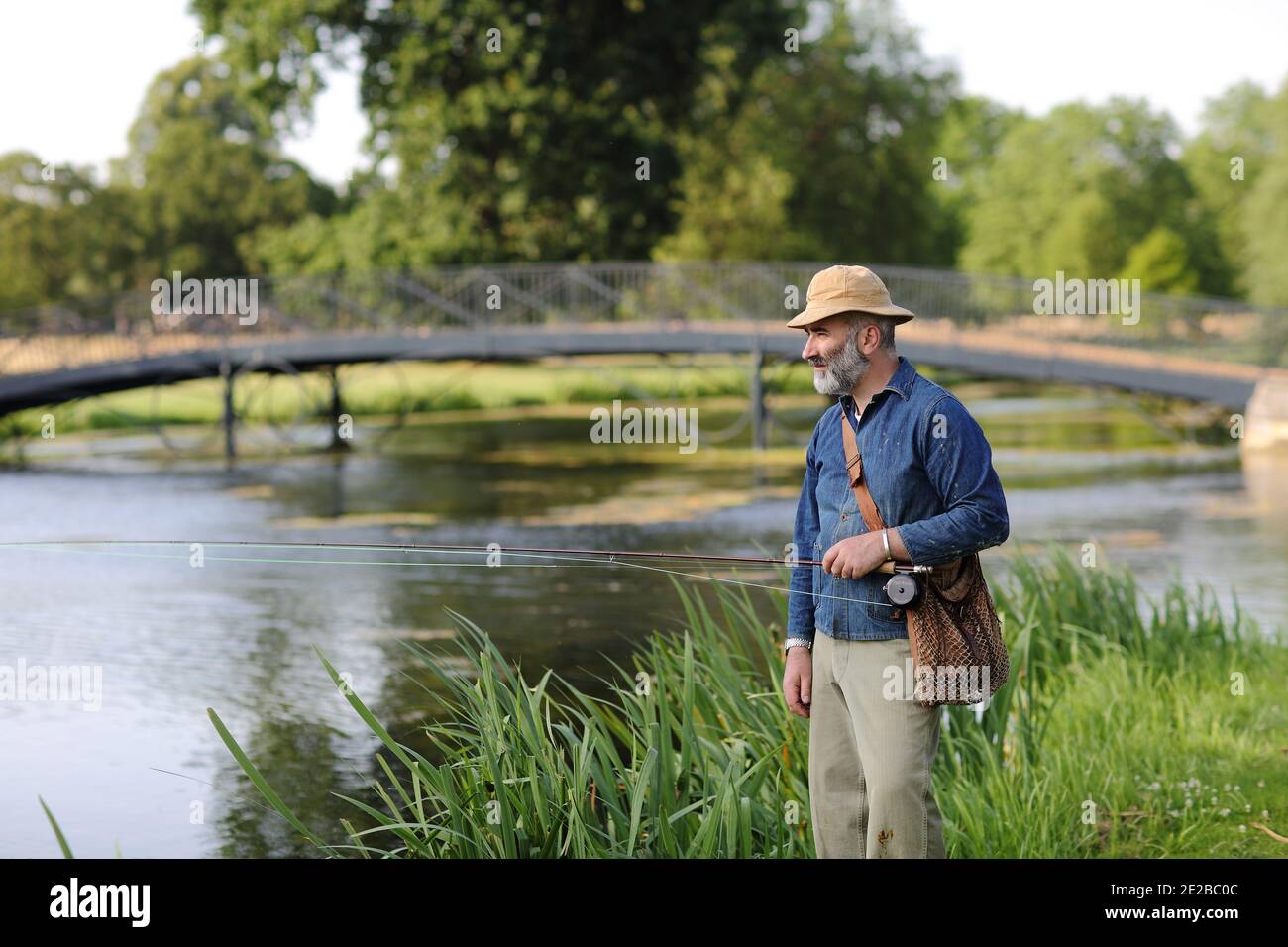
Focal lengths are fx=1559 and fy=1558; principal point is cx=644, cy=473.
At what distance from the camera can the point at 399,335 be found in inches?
980

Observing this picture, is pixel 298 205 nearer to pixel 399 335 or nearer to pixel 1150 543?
pixel 399 335

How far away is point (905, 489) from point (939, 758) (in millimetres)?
2024

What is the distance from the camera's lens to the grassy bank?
3977 mm

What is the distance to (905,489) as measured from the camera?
3.49 metres

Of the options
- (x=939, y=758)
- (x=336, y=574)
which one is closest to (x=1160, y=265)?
(x=336, y=574)

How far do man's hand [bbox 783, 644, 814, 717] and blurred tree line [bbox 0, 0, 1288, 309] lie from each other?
1094cm

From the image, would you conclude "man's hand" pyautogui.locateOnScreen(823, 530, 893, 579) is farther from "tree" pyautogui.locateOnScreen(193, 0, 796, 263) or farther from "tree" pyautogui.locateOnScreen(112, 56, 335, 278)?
"tree" pyautogui.locateOnScreen(112, 56, 335, 278)

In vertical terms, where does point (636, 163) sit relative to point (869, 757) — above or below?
above

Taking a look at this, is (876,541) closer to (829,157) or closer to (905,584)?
(905,584)

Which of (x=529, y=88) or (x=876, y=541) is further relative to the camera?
(x=529, y=88)

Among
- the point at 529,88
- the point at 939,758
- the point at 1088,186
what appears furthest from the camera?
the point at 1088,186

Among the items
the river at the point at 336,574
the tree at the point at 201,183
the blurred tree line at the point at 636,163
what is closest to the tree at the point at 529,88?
the blurred tree line at the point at 636,163

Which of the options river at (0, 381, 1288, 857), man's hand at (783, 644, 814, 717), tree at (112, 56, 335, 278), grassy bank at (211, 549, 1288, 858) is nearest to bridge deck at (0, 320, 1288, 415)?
river at (0, 381, 1288, 857)
